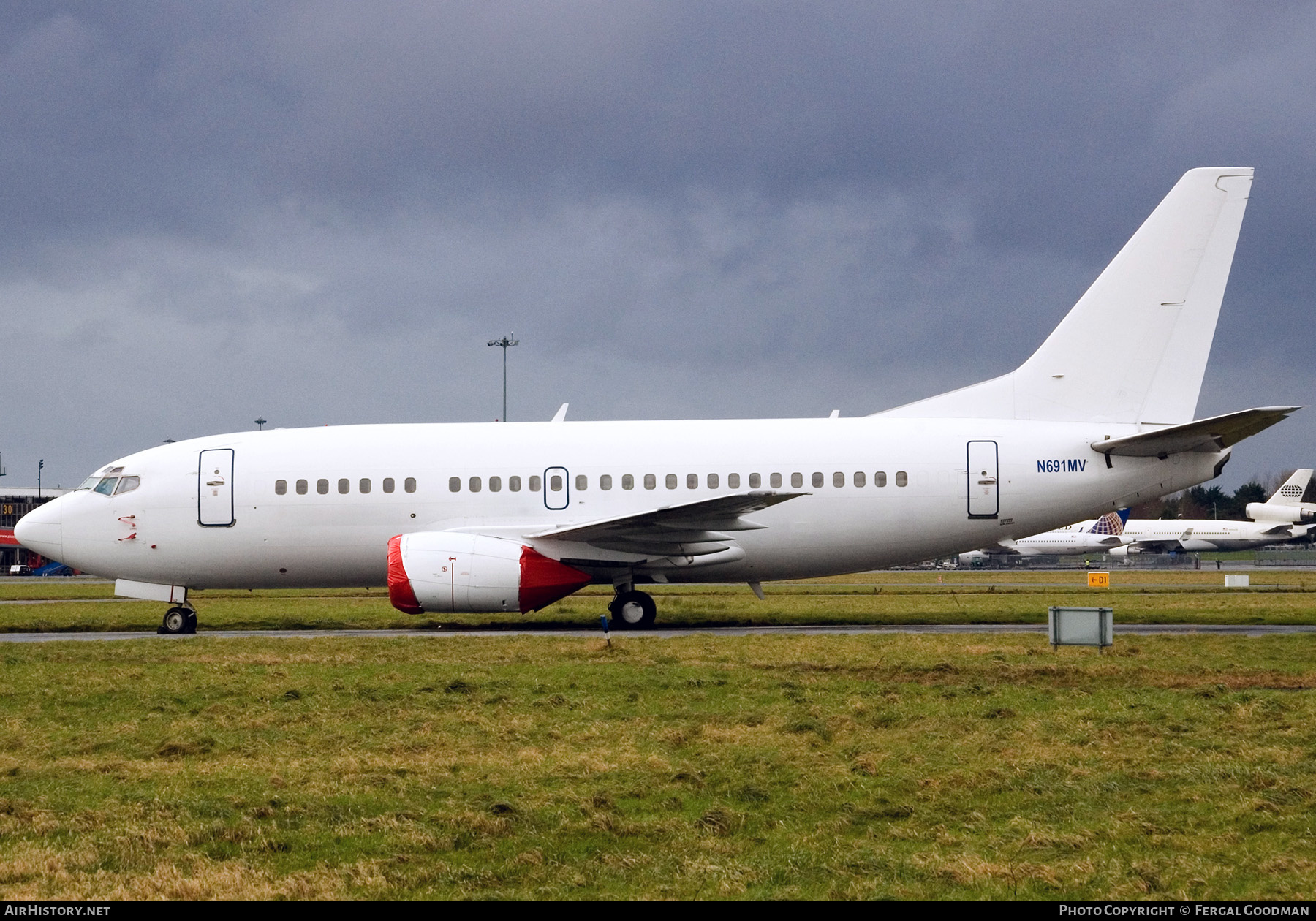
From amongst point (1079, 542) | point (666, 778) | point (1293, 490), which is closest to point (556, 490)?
point (666, 778)

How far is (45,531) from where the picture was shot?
914 inches

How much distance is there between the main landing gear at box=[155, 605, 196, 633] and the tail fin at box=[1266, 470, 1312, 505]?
93.1 meters

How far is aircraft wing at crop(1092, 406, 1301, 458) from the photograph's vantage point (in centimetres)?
1945

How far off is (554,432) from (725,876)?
17.2 m

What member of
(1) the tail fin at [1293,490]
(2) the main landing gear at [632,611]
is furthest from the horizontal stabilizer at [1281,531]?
(2) the main landing gear at [632,611]

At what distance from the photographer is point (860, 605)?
1186 inches

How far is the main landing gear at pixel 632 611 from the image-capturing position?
72.9 feet

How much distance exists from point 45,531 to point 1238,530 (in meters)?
86.8

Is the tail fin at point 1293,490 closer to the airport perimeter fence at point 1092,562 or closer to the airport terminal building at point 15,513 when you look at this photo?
the airport perimeter fence at point 1092,562

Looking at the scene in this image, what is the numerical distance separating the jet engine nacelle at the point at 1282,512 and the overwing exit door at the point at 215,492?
297 ft

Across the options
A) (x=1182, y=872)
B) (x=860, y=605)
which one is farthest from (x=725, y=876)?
(x=860, y=605)

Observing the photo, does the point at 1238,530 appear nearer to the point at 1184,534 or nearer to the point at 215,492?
the point at 1184,534

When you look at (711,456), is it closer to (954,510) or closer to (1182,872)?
(954,510)

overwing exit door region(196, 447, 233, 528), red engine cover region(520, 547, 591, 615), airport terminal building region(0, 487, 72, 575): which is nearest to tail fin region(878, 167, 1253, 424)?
red engine cover region(520, 547, 591, 615)
